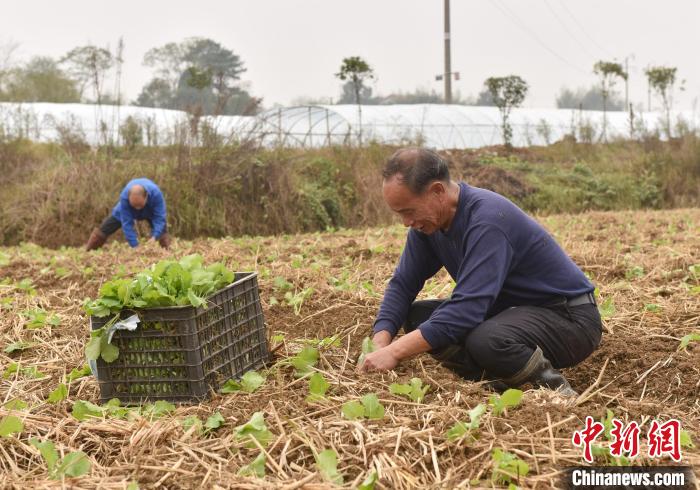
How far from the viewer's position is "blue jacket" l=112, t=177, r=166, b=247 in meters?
9.99

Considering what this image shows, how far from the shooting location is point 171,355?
338cm

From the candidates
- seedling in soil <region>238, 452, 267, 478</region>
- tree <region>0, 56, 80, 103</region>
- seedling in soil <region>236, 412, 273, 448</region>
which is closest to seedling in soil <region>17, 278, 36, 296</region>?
seedling in soil <region>236, 412, 273, 448</region>

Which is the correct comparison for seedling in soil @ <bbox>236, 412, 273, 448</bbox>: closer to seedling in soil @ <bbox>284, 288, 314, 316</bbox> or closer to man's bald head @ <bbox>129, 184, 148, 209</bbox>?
seedling in soil @ <bbox>284, 288, 314, 316</bbox>

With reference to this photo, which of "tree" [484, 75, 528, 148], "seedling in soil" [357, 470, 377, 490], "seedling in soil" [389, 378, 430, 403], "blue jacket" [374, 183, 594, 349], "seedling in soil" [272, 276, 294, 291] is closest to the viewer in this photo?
"seedling in soil" [357, 470, 377, 490]

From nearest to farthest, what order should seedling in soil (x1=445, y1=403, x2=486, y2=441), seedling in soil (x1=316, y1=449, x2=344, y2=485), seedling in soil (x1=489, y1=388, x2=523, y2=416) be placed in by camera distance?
1. seedling in soil (x1=316, y1=449, x2=344, y2=485)
2. seedling in soil (x1=445, y1=403, x2=486, y2=441)
3. seedling in soil (x1=489, y1=388, x2=523, y2=416)

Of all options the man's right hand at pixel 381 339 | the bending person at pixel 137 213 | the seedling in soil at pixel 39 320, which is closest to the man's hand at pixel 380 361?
the man's right hand at pixel 381 339

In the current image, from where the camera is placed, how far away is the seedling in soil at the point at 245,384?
3.47m

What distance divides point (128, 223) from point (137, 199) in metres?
0.54

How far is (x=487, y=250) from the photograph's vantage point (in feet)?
11.3

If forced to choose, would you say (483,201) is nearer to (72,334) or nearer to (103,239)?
(72,334)

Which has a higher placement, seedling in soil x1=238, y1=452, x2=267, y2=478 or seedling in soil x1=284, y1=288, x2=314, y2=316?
seedling in soil x1=284, y1=288, x2=314, y2=316

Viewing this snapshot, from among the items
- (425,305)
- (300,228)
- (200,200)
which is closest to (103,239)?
(200,200)

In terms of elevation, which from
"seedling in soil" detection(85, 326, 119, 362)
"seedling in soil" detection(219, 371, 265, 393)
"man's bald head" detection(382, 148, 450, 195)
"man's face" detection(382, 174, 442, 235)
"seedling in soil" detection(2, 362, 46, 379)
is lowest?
"seedling in soil" detection(2, 362, 46, 379)

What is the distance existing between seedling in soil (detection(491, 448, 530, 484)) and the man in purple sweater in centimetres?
89
